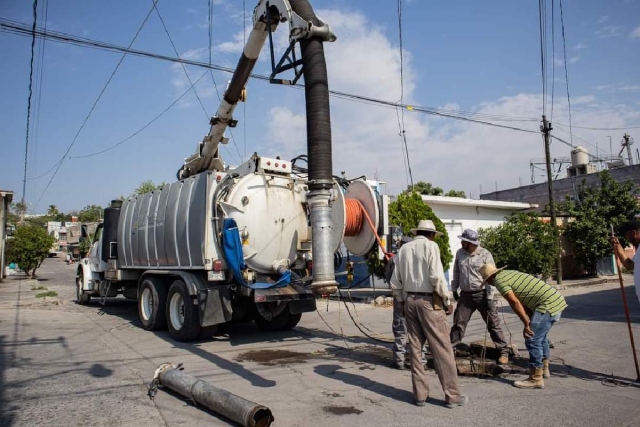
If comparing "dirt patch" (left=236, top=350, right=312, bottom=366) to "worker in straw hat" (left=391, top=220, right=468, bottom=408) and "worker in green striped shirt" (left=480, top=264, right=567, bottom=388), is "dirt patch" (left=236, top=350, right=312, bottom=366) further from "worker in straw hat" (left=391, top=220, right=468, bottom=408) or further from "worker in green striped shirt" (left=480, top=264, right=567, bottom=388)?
"worker in green striped shirt" (left=480, top=264, right=567, bottom=388)

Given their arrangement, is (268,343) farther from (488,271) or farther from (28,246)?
A: (28,246)

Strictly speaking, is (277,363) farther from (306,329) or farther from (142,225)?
(142,225)

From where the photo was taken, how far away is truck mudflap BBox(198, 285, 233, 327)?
26.0 feet

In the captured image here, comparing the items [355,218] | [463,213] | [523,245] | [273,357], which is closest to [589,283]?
[523,245]

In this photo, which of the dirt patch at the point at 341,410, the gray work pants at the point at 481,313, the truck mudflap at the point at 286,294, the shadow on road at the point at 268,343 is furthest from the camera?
the truck mudflap at the point at 286,294

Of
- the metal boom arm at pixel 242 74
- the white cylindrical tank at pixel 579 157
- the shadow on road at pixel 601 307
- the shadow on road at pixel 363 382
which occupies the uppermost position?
the white cylindrical tank at pixel 579 157

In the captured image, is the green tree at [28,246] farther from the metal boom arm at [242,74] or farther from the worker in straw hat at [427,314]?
the worker in straw hat at [427,314]

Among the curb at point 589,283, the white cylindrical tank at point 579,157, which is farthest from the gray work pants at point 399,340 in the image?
the white cylindrical tank at point 579,157

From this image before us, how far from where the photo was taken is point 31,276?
106ft

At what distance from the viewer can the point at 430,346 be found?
5004 millimetres

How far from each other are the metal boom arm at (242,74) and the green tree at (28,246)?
927 inches

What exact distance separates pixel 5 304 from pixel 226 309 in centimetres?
1158

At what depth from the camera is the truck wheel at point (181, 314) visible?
27.3ft

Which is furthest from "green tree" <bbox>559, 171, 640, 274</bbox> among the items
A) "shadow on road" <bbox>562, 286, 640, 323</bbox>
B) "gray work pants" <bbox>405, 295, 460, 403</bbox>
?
"gray work pants" <bbox>405, 295, 460, 403</bbox>
